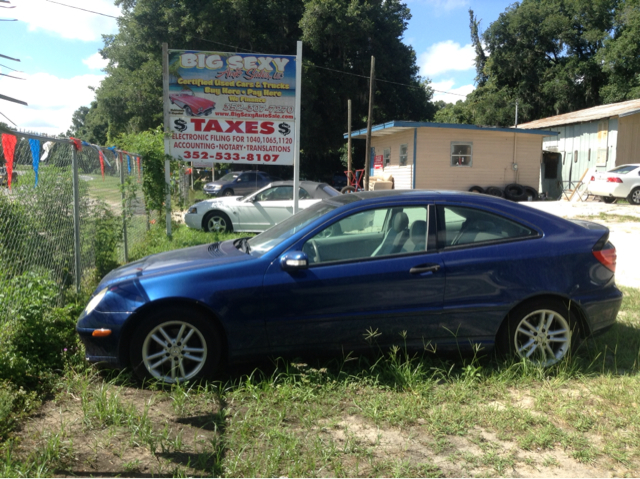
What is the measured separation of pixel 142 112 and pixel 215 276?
3247 cm

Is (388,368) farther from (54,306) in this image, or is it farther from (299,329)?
(54,306)

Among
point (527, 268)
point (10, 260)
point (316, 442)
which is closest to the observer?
point (316, 442)

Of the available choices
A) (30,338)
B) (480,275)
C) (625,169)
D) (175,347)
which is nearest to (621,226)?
(625,169)

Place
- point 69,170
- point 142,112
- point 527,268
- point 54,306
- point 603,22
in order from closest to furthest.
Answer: point 527,268, point 54,306, point 69,170, point 142,112, point 603,22

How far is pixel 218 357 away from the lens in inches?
159

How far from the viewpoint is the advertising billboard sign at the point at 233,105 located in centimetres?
1010

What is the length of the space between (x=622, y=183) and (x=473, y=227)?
744 inches

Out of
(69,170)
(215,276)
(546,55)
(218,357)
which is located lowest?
(218,357)

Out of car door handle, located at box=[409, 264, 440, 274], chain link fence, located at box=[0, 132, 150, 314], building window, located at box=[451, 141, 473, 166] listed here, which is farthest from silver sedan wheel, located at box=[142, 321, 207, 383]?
building window, located at box=[451, 141, 473, 166]

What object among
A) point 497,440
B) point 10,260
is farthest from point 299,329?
point 10,260

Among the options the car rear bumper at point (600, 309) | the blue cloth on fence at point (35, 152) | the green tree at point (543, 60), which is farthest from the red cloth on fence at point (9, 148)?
the green tree at point (543, 60)

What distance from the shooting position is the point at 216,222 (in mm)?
12320

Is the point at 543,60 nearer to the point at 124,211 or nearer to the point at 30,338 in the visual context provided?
the point at 124,211

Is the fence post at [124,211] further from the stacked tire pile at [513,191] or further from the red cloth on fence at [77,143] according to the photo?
the stacked tire pile at [513,191]
